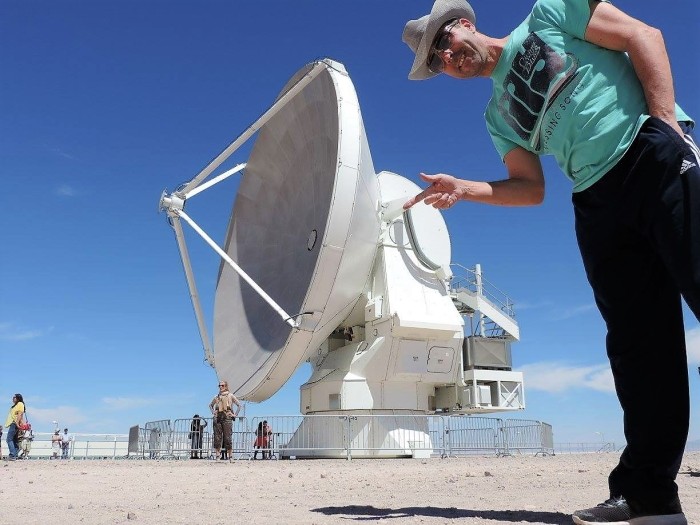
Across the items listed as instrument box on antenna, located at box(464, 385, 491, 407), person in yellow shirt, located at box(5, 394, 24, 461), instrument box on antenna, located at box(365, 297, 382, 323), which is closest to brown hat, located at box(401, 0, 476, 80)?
instrument box on antenna, located at box(365, 297, 382, 323)

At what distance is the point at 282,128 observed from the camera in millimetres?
16938

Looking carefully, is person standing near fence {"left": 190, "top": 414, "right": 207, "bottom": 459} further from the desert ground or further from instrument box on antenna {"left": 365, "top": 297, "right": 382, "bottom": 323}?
the desert ground

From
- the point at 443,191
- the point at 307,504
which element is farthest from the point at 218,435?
the point at 443,191

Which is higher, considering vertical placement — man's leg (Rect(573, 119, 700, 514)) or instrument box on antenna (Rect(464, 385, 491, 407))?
instrument box on antenna (Rect(464, 385, 491, 407))

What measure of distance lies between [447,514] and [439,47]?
256cm

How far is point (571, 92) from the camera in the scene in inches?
119

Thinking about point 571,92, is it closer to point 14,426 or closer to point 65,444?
point 14,426

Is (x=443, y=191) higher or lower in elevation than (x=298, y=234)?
lower

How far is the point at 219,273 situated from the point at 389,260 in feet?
18.9

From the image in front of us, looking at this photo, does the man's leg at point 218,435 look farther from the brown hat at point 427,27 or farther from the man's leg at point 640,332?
the man's leg at point 640,332

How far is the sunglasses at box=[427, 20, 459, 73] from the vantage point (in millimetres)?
3494

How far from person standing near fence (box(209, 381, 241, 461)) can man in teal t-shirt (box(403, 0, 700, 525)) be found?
12.9 m

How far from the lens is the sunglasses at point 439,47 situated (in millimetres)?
3494

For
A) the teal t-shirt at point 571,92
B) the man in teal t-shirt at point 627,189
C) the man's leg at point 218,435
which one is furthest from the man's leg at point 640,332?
the man's leg at point 218,435
